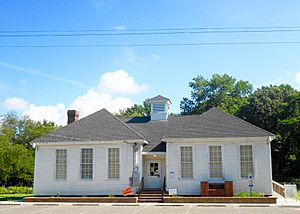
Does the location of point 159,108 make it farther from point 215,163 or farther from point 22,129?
point 22,129

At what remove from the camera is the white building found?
870 inches

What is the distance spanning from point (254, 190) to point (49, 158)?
1366 centimetres

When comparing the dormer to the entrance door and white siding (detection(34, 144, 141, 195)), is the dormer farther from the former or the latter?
white siding (detection(34, 144, 141, 195))

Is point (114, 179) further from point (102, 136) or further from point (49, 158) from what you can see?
point (49, 158)

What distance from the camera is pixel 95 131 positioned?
2489 centimetres

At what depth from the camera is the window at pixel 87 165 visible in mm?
23438

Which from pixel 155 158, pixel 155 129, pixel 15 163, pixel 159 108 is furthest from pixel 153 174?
pixel 15 163

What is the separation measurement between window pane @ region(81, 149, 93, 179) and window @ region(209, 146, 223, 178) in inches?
312

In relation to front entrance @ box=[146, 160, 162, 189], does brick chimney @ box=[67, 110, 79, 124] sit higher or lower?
higher

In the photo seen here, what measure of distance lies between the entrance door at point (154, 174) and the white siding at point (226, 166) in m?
1.65

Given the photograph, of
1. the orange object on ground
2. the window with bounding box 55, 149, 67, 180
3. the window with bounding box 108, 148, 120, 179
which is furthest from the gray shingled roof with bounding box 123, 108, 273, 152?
the window with bounding box 55, 149, 67, 180

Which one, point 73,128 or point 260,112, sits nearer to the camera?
point 73,128

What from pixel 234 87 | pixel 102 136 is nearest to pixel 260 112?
pixel 234 87

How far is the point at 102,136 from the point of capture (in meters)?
24.0
